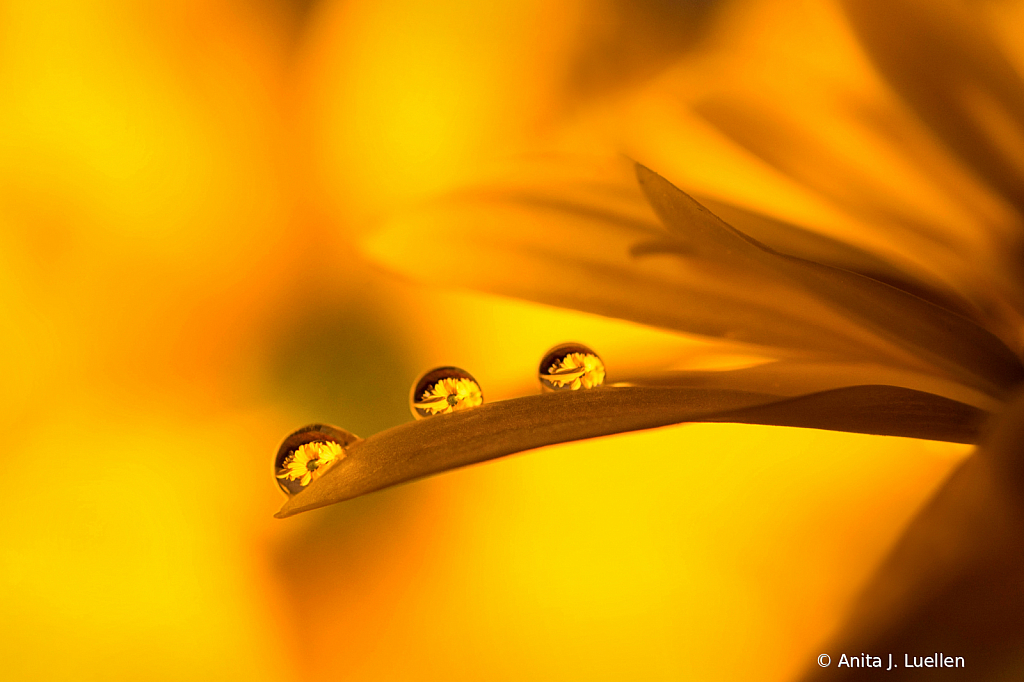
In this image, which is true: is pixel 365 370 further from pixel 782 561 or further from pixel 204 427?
pixel 782 561

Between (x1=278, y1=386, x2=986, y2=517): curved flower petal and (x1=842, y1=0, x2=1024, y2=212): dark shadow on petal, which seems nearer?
(x1=278, y1=386, x2=986, y2=517): curved flower petal

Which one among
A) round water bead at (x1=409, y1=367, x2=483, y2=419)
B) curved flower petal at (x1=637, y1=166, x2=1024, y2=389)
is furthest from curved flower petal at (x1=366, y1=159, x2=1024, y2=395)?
round water bead at (x1=409, y1=367, x2=483, y2=419)

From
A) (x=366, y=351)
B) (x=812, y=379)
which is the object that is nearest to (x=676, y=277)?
(x=812, y=379)

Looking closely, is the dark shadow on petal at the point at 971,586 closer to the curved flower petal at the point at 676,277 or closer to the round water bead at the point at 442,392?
the curved flower petal at the point at 676,277

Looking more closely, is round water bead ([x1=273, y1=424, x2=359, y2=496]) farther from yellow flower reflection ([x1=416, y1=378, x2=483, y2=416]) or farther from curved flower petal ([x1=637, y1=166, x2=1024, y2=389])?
curved flower petal ([x1=637, y1=166, x2=1024, y2=389])

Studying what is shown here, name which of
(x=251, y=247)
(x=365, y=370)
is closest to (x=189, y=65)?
(x=251, y=247)
